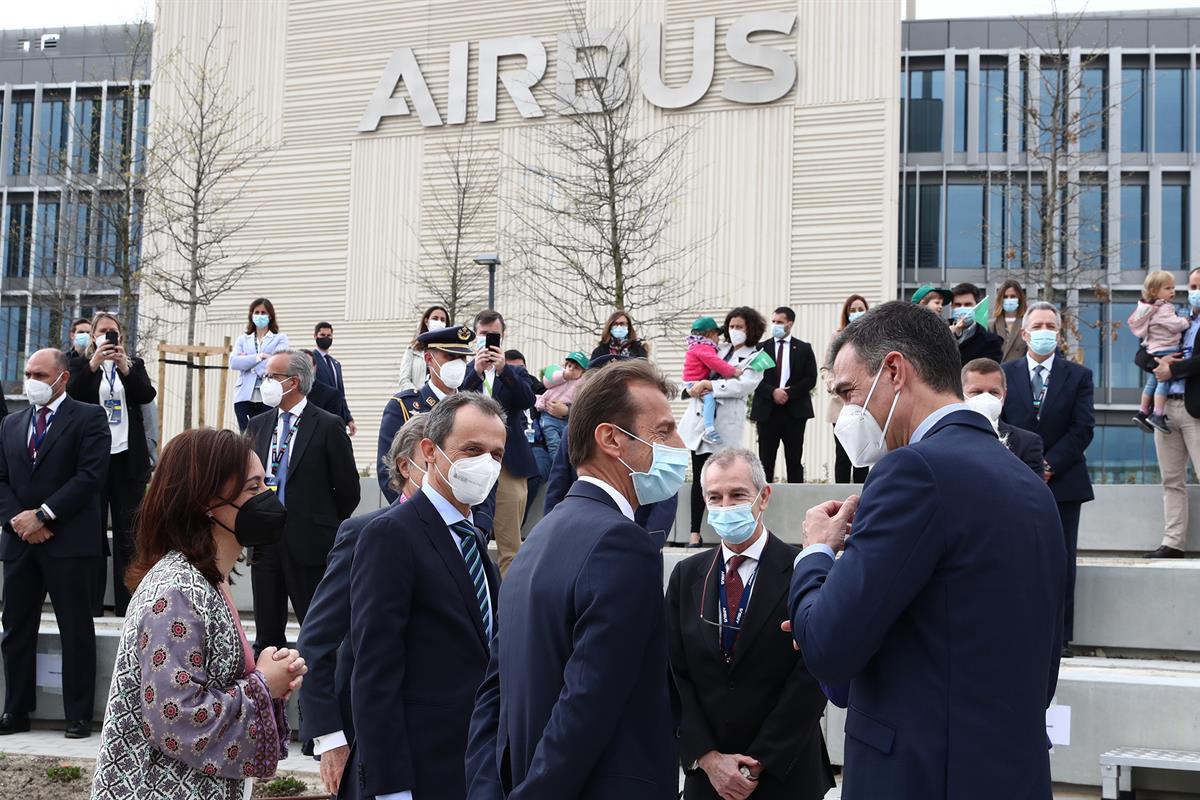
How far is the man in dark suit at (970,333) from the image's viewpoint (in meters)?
8.87

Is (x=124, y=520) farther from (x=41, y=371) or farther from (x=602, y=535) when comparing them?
(x=602, y=535)

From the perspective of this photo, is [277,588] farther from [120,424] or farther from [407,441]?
[407,441]

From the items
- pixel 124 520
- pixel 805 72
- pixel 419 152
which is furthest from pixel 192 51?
pixel 124 520

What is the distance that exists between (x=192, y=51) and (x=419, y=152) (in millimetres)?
5747

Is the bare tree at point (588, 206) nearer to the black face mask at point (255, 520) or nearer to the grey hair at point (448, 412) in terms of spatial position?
the grey hair at point (448, 412)

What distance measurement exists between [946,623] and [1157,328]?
7489 millimetres

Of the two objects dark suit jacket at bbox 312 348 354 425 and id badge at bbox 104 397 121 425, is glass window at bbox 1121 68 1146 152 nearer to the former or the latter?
dark suit jacket at bbox 312 348 354 425

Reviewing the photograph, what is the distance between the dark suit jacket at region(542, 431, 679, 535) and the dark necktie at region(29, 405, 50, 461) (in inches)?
133

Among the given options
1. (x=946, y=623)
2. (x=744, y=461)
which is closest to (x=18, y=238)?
(x=744, y=461)

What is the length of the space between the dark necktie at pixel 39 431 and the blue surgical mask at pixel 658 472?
5983 millimetres

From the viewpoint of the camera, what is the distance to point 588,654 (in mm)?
2674

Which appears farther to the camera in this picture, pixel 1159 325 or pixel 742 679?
pixel 1159 325

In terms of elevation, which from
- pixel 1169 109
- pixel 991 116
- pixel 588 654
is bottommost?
pixel 588 654

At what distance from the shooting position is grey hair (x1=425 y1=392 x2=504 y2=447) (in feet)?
13.2
